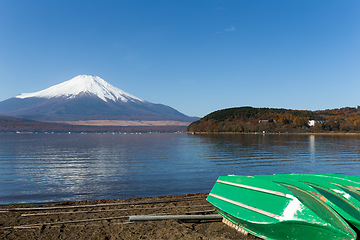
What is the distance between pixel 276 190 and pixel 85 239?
6.39 meters

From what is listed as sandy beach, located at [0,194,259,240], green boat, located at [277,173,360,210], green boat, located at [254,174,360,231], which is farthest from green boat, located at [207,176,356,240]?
green boat, located at [277,173,360,210]

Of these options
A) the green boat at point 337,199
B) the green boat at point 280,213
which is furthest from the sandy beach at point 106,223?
the green boat at point 337,199

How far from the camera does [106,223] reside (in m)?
9.67

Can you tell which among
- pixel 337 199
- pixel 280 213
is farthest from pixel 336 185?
pixel 280 213

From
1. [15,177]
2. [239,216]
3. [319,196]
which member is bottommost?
[15,177]

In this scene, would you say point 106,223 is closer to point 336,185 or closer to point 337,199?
point 337,199

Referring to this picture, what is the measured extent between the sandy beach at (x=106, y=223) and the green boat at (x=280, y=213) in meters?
1.00

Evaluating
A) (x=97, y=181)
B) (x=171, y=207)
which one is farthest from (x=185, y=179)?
(x=171, y=207)

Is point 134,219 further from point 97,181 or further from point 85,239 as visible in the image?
point 97,181

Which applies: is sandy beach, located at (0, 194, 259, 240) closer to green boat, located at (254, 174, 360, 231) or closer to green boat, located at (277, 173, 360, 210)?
green boat, located at (254, 174, 360, 231)

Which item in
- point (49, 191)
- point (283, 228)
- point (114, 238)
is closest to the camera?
point (283, 228)

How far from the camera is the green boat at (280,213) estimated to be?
6570 millimetres

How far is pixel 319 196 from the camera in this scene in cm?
761

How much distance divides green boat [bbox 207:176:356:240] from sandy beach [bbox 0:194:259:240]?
100 cm
